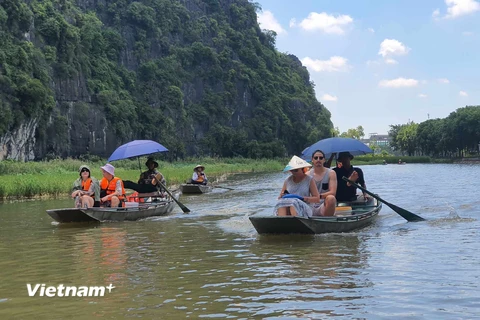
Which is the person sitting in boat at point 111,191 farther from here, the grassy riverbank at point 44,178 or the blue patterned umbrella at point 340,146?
the grassy riverbank at point 44,178

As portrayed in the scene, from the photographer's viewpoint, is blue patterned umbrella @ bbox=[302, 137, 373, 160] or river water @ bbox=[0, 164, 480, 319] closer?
river water @ bbox=[0, 164, 480, 319]

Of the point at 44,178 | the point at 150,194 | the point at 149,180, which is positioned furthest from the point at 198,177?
the point at 150,194

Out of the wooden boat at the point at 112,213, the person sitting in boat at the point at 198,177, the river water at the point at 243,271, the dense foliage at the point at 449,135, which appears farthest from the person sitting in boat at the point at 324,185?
the dense foliage at the point at 449,135

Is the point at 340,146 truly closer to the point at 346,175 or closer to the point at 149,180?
the point at 346,175

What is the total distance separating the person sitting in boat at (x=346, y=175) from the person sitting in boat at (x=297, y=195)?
2295mm

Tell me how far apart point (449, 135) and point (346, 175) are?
79348 mm

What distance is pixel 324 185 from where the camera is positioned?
1008 cm

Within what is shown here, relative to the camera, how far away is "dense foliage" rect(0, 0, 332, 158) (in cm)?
4575

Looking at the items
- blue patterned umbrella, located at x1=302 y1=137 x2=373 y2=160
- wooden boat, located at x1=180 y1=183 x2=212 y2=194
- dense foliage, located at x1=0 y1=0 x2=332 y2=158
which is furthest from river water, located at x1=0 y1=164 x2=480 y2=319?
dense foliage, located at x1=0 y1=0 x2=332 y2=158

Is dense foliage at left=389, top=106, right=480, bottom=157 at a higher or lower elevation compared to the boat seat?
higher

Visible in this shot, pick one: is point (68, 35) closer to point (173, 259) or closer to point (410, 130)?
point (173, 259)

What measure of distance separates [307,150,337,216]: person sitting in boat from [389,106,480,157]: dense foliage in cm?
7726

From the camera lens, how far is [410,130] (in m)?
109

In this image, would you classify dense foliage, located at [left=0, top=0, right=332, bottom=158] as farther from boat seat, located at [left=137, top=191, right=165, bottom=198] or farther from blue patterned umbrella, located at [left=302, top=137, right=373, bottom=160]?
blue patterned umbrella, located at [left=302, top=137, right=373, bottom=160]
